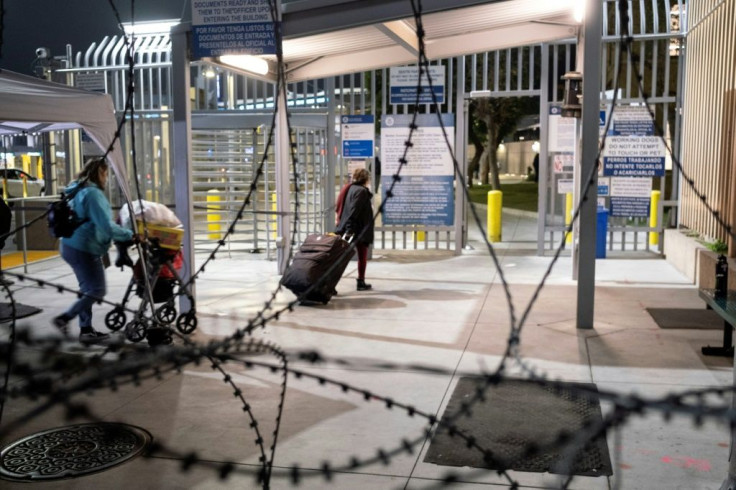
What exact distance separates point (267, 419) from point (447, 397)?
148 cm

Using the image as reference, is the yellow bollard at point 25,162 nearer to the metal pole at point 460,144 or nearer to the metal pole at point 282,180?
the metal pole at point 282,180

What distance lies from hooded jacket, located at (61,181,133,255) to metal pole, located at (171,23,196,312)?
1.21 metres

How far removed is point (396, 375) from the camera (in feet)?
22.9

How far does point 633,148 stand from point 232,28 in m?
7.91

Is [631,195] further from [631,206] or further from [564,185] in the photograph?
[564,185]

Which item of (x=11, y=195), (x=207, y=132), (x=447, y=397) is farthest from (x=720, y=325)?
(x=11, y=195)

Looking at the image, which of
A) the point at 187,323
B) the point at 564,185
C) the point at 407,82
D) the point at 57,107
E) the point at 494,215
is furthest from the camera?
the point at 494,215

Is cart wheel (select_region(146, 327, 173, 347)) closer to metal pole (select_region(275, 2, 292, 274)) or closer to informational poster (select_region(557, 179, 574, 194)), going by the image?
metal pole (select_region(275, 2, 292, 274))

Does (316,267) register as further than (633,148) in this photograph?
No

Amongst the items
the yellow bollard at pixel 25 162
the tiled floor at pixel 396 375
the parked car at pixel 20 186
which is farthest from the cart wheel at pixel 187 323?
the yellow bollard at pixel 25 162

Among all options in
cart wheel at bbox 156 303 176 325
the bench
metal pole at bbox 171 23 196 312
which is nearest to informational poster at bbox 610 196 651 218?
the bench

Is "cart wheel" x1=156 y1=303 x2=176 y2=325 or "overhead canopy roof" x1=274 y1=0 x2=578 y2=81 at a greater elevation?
"overhead canopy roof" x1=274 y1=0 x2=578 y2=81

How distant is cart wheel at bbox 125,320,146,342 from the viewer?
7.97 m

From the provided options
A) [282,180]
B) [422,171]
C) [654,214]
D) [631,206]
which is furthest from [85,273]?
[654,214]
